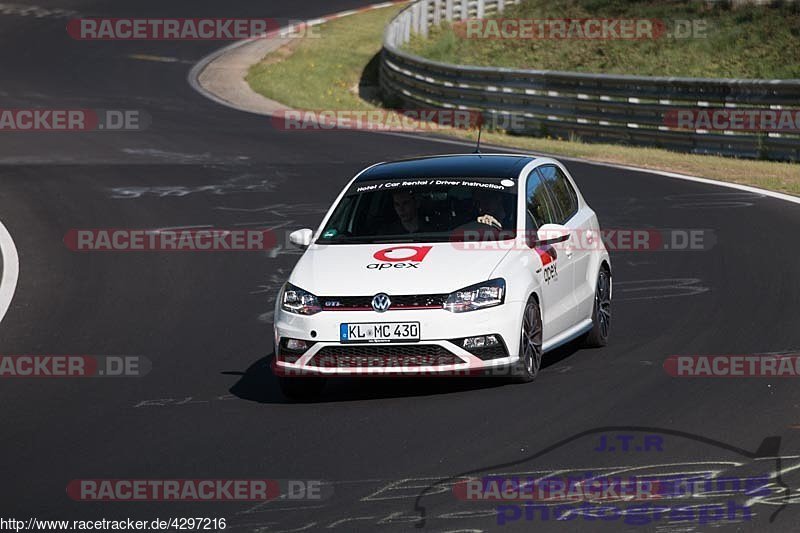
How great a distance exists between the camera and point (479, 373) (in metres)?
10.1

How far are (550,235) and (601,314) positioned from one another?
1.32 metres

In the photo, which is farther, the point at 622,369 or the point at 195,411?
the point at 622,369

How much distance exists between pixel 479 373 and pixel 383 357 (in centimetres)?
67

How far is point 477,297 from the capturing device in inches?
401

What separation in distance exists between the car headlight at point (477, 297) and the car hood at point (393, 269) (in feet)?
0.16

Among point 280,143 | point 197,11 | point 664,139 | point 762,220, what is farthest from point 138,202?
point 197,11

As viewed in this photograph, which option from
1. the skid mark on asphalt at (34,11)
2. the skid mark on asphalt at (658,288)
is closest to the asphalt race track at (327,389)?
the skid mark on asphalt at (658,288)

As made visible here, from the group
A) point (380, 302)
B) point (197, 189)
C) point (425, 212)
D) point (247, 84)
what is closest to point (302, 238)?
point (425, 212)

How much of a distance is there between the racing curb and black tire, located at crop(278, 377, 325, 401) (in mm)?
11155

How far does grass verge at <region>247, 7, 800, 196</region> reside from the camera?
74.2ft

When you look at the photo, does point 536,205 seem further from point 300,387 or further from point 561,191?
point 300,387

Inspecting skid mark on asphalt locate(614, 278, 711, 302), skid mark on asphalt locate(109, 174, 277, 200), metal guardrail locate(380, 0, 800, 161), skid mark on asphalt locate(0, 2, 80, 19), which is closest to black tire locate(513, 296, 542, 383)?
skid mark on asphalt locate(614, 278, 711, 302)

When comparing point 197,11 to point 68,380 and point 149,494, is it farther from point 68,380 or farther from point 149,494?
point 149,494

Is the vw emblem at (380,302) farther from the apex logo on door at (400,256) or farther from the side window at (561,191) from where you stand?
the side window at (561,191)
